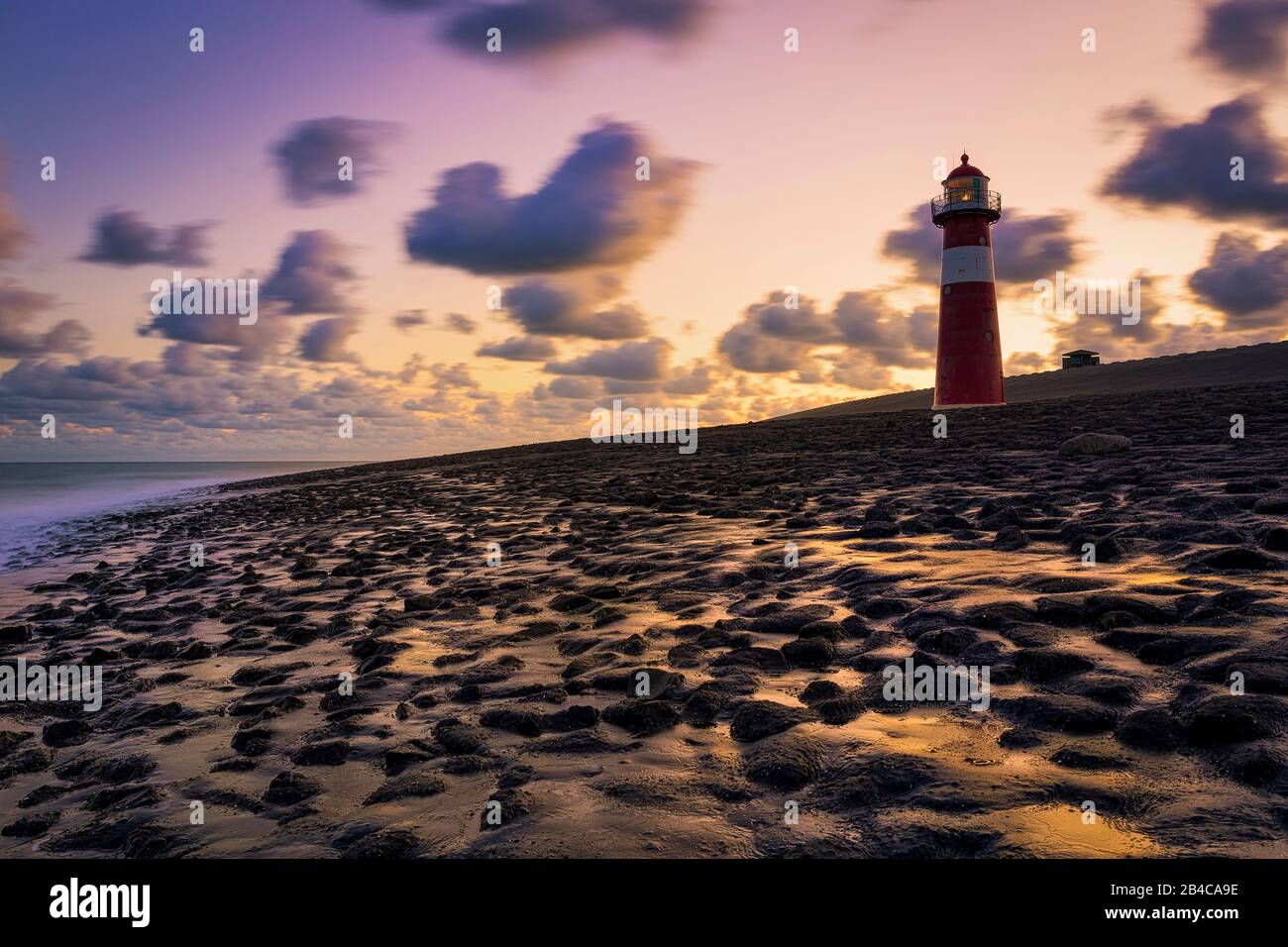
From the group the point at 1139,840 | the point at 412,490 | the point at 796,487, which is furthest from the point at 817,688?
the point at 412,490

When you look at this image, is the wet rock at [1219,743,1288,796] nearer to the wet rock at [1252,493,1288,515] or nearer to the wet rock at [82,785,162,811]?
the wet rock at [82,785,162,811]

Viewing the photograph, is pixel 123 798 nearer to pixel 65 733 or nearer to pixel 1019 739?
pixel 65 733

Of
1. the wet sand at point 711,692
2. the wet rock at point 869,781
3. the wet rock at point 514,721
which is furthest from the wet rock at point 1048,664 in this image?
the wet rock at point 514,721

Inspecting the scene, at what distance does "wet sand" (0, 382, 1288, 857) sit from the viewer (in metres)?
2.91

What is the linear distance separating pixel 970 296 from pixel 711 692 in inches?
1379

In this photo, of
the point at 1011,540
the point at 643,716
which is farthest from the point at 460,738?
the point at 1011,540

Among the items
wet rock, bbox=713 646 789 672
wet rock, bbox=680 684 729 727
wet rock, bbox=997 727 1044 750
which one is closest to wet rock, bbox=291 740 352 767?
wet rock, bbox=680 684 729 727

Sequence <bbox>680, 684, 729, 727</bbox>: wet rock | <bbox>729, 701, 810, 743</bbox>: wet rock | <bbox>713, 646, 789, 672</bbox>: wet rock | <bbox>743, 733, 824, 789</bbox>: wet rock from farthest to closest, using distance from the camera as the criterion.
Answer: <bbox>713, 646, 789, 672</bbox>: wet rock, <bbox>680, 684, 729, 727</bbox>: wet rock, <bbox>729, 701, 810, 743</bbox>: wet rock, <bbox>743, 733, 824, 789</bbox>: wet rock

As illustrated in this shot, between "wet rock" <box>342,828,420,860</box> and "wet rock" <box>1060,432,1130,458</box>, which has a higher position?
"wet rock" <box>1060,432,1130,458</box>

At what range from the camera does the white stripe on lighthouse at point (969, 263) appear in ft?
115

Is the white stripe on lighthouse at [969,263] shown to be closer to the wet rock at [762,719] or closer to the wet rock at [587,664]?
the wet rock at [587,664]

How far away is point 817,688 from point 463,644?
2.77m

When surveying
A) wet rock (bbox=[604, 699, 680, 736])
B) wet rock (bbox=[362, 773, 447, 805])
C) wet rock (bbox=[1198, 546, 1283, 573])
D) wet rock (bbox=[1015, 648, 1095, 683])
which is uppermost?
wet rock (bbox=[1198, 546, 1283, 573])

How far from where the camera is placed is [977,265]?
35.0 meters
